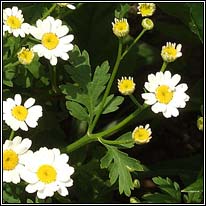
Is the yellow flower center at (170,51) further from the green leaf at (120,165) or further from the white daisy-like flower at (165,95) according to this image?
the green leaf at (120,165)

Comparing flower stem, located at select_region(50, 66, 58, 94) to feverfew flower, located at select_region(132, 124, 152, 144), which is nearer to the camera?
feverfew flower, located at select_region(132, 124, 152, 144)

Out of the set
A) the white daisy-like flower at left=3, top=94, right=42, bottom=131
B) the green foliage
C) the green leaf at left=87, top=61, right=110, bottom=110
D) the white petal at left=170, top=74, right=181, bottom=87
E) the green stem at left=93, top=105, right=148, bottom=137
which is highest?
the green leaf at left=87, top=61, right=110, bottom=110

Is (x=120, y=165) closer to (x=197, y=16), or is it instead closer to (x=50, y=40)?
(x=50, y=40)

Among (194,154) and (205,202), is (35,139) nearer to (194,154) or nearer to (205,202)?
(205,202)

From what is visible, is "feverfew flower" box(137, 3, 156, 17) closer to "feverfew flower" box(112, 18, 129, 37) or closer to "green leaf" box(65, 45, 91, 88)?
"feverfew flower" box(112, 18, 129, 37)

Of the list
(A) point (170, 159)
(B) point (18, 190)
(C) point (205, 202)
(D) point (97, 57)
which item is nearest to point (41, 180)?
(B) point (18, 190)

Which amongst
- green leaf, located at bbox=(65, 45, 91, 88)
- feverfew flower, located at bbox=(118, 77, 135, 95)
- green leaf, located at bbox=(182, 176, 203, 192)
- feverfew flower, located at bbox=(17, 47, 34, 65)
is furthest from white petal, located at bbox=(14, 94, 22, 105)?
green leaf, located at bbox=(182, 176, 203, 192)

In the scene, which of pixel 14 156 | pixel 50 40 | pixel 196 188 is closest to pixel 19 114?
pixel 14 156
